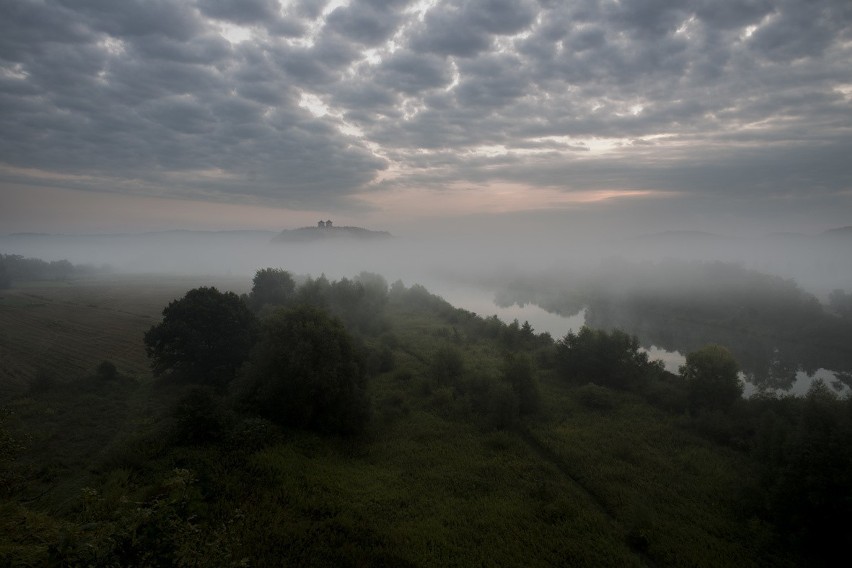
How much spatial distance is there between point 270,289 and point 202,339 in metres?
24.0

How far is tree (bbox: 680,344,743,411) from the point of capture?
33281 mm

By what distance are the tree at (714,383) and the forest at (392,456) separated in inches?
6.2

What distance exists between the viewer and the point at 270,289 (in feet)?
198

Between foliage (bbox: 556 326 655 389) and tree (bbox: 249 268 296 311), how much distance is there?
4042 cm

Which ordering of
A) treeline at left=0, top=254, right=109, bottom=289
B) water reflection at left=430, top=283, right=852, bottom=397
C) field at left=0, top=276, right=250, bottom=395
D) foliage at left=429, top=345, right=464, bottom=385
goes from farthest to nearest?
treeline at left=0, top=254, right=109, bottom=289
water reflection at left=430, top=283, right=852, bottom=397
field at left=0, top=276, right=250, bottom=395
foliage at left=429, top=345, right=464, bottom=385

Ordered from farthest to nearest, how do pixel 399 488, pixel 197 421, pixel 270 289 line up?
pixel 270 289 → pixel 197 421 → pixel 399 488

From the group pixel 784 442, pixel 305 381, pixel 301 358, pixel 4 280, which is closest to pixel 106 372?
pixel 301 358

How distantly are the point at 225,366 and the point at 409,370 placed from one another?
57.9ft

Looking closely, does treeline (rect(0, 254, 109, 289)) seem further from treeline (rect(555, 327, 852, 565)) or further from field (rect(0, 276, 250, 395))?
treeline (rect(555, 327, 852, 565))

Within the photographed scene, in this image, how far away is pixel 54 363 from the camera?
41.5 m

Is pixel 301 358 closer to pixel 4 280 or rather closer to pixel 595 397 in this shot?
pixel 595 397

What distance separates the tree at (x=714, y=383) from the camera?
3328cm

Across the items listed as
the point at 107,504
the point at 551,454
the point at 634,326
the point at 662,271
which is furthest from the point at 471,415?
the point at 662,271

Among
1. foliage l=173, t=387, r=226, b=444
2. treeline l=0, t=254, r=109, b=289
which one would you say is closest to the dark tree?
treeline l=0, t=254, r=109, b=289
